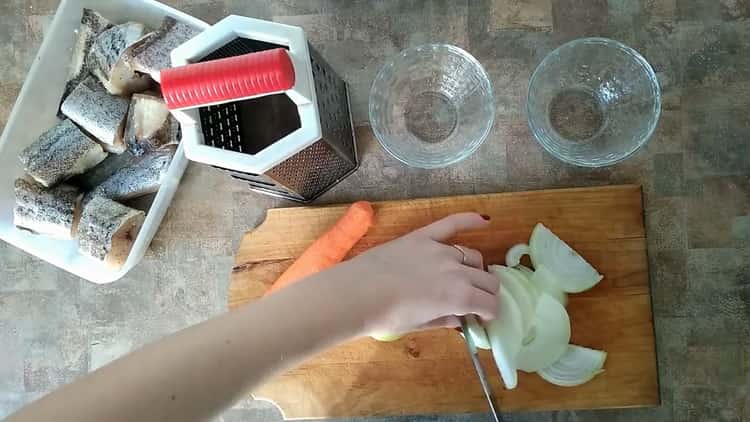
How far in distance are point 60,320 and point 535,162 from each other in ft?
3.13

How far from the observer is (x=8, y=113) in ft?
4.33

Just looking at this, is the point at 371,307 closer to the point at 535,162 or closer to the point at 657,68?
the point at 535,162

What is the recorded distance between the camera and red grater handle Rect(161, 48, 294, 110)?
0.83 meters

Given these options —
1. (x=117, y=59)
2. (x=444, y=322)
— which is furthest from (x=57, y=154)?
(x=444, y=322)

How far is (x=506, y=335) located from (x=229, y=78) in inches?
21.9

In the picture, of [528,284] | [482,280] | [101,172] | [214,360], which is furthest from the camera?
[101,172]

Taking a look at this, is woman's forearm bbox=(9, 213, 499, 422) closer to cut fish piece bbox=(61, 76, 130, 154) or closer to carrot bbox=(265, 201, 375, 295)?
carrot bbox=(265, 201, 375, 295)

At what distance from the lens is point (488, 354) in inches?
42.5

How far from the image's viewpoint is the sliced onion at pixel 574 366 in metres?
1.06

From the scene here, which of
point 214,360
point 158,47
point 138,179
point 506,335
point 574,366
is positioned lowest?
point 574,366

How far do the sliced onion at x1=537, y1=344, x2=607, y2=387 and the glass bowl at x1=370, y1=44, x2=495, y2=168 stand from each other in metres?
0.39

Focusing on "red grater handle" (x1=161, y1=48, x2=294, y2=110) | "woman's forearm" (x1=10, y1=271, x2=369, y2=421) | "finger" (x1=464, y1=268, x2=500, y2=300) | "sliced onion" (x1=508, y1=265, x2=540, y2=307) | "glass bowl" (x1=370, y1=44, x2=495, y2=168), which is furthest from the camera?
"glass bowl" (x1=370, y1=44, x2=495, y2=168)

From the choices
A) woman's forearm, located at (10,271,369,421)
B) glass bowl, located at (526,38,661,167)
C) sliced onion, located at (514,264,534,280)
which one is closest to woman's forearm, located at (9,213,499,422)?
woman's forearm, located at (10,271,369,421)

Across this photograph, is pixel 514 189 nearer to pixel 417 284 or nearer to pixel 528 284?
pixel 528 284
